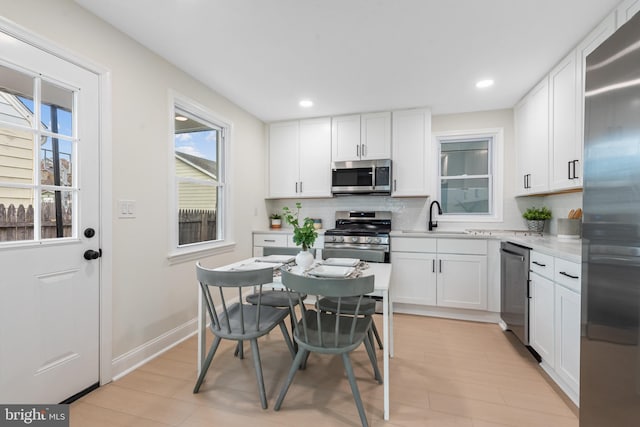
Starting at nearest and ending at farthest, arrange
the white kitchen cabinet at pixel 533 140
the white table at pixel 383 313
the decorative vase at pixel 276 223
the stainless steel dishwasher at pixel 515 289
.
→ 1. the white table at pixel 383 313
2. the stainless steel dishwasher at pixel 515 289
3. the white kitchen cabinet at pixel 533 140
4. the decorative vase at pixel 276 223

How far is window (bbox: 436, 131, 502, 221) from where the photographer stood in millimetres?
3498

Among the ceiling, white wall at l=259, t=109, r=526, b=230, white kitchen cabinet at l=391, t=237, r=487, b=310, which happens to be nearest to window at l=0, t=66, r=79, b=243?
the ceiling

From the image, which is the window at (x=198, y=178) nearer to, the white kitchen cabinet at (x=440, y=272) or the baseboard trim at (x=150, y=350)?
the baseboard trim at (x=150, y=350)

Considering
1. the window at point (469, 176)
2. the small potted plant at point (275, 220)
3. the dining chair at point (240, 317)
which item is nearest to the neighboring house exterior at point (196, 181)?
the small potted plant at point (275, 220)

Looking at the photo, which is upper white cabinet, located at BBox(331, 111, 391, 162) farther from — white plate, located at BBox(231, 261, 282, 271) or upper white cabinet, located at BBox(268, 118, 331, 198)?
white plate, located at BBox(231, 261, 282, 271)

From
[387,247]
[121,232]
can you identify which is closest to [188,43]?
[121,232]

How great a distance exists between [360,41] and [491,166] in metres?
2.50

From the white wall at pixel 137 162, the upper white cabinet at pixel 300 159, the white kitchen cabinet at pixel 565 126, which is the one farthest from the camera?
the upper white cabinet at pixel 300 159

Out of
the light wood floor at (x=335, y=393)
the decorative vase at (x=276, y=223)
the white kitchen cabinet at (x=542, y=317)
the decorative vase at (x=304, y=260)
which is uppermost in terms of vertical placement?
the decorative vase at (x=276, y=223)

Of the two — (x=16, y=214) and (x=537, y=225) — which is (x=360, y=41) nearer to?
(x=16, y=214)

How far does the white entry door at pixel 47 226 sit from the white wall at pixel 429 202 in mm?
2303

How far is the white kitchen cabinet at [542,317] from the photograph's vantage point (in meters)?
1.89

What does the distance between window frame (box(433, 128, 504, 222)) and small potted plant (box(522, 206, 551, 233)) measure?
372 mm

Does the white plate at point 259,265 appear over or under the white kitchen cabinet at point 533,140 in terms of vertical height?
under
